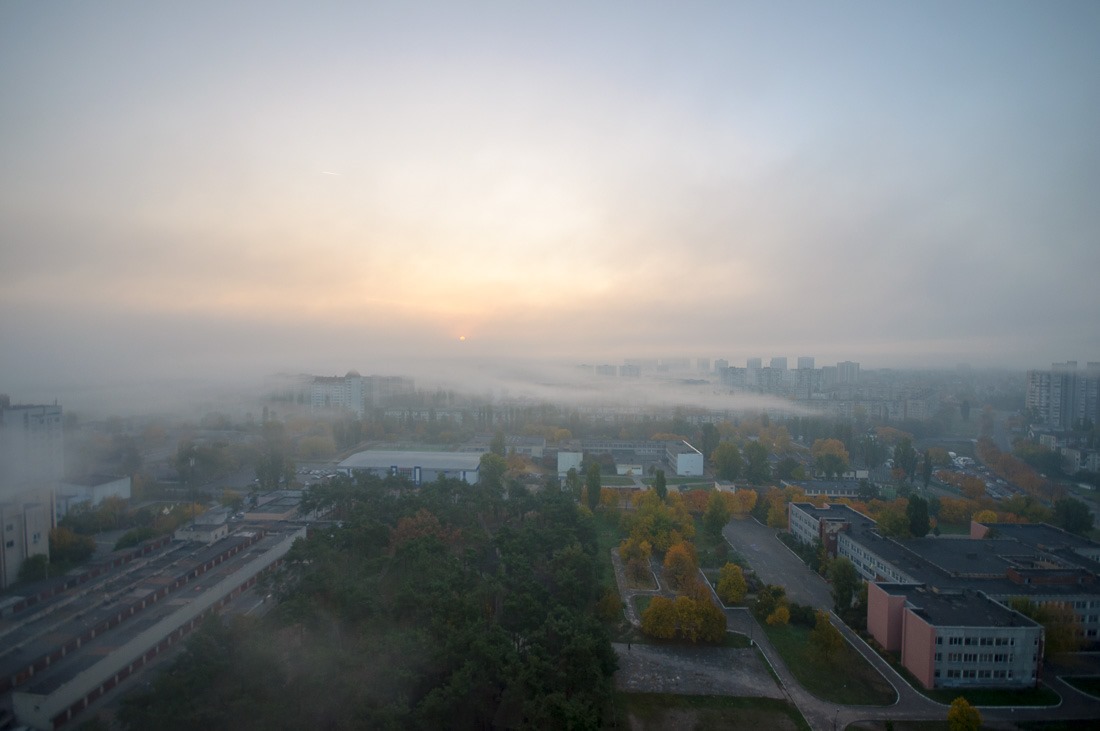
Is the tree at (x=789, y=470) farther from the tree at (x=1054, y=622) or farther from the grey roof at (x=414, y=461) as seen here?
the tree at (x=1054, y=622)

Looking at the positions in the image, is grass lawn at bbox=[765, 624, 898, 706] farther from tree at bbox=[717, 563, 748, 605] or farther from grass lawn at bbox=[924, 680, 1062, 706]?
tree at bbox=[717, 563, 748, 605]

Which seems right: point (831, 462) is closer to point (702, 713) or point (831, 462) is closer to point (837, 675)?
point (837, 675)

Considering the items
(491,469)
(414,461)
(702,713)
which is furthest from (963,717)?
(414,461)

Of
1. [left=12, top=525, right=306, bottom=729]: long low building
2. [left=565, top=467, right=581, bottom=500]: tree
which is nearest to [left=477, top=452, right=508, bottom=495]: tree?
[left=565, top=467, right=581, bottom=500]: tree

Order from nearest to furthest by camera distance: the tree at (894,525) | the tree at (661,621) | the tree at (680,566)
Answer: the tree at (661,621) < the tree at (680,566) < the tree at (894,525)

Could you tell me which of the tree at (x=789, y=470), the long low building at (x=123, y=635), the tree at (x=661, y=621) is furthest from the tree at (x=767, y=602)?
the tree at (x=789, y=470)

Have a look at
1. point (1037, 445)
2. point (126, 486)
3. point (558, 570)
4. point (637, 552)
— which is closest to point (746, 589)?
point (637, 552)

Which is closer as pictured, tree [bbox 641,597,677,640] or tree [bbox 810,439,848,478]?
tree [bbox 641,597,677,640]
